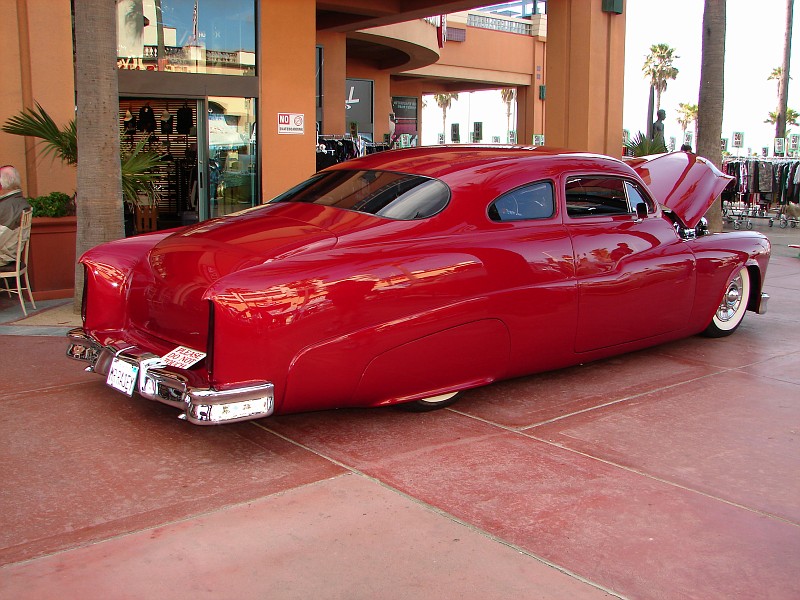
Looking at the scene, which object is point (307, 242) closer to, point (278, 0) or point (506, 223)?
point (506, 223)

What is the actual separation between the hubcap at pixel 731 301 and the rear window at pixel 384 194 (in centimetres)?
339

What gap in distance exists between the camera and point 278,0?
11984mm

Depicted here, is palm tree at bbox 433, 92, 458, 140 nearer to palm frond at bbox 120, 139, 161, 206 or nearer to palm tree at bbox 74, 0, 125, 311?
palm frond at bbox 120, 139, 161, 206

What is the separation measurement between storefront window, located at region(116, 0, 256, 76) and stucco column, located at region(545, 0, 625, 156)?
6372 mm

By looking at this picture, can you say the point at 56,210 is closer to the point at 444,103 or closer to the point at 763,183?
the point at 763,183

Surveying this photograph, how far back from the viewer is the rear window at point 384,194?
511cm

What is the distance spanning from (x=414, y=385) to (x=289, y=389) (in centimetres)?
85

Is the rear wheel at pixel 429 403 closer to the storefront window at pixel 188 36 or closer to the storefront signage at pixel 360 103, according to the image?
the storefront window at pixel 188 36

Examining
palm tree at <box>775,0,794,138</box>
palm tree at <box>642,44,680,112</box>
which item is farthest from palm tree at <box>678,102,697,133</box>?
palm tree at <box>775,0,794,138</box>

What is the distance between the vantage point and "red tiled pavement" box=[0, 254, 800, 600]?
326cm

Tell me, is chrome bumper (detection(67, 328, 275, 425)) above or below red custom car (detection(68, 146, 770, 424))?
below

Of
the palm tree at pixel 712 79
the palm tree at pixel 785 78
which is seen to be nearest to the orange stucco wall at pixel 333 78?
the palm tree at pixel 712 79

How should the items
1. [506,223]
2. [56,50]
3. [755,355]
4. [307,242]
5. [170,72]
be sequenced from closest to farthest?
[307,242], [506,223], [755,355], [56,50], [170,72]

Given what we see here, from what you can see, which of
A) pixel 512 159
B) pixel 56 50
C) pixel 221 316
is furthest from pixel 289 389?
pixel 56 50
